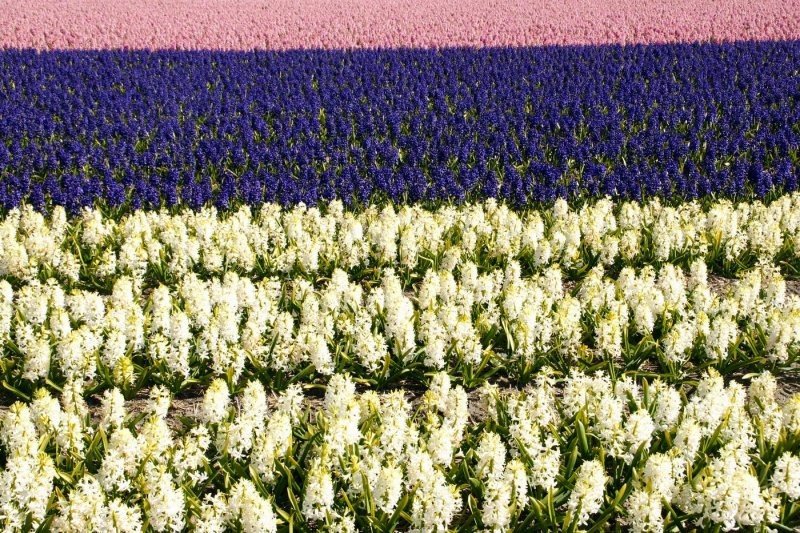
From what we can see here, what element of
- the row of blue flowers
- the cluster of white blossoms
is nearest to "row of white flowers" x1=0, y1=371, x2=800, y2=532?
the cluster of white blossoms

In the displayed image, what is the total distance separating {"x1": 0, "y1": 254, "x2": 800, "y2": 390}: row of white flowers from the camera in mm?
7016

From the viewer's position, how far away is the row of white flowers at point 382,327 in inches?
276

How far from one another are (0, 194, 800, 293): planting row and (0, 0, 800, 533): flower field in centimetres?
4

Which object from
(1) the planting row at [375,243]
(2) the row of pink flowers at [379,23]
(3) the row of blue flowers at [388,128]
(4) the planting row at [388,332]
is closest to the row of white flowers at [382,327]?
(4) the planting row at [388,332]

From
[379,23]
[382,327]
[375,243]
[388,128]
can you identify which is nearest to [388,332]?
[382,327]

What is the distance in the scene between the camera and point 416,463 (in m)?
5.45

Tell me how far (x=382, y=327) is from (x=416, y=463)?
7.98 ft

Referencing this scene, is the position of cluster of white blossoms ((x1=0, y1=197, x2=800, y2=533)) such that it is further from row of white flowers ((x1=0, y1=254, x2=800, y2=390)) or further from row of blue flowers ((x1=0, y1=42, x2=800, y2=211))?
row of blue flowers ((x1=0, y1=42, x2=800, y2=211))

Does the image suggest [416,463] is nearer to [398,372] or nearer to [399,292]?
[398,372]

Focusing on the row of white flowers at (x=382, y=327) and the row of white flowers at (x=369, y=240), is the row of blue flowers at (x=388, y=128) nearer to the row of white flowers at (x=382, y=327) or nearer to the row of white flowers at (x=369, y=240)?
the row of white flowers at (x=369, y=240)

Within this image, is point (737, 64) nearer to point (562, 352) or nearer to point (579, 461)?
point (562, 352)

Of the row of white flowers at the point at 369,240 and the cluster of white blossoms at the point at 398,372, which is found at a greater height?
the row of white flowers at the point at 369,240

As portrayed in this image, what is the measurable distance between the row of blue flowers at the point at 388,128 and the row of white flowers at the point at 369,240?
4.24 feet

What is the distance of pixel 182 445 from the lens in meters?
5.76
